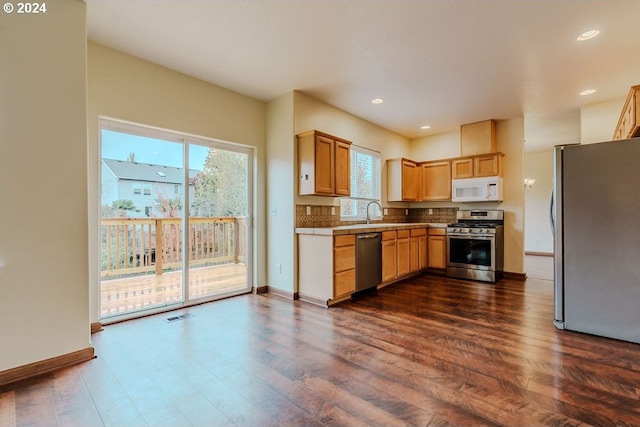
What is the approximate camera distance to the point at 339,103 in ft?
14.9

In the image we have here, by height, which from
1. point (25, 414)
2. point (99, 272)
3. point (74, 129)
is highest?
point (74, 129)

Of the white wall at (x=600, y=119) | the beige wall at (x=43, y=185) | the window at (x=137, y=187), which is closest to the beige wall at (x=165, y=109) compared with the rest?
the window at (x=137, y=187)

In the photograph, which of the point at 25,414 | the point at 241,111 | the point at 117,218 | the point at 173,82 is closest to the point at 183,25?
the point at 173,82

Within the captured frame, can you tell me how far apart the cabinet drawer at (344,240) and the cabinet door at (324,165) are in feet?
2.25

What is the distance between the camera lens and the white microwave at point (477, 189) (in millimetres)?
5180

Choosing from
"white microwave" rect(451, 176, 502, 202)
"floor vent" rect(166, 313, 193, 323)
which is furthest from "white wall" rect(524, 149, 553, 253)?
"floor vent" rect(166, 313, 193, 323)

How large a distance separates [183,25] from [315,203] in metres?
2.53

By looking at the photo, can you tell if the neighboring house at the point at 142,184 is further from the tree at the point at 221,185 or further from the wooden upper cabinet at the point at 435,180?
the wooden upper cabinet at the point at 435,180

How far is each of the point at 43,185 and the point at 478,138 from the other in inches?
232

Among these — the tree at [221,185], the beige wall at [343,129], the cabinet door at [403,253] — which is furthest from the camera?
the cabinet door at [403,253]

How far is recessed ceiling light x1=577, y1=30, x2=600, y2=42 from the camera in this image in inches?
107

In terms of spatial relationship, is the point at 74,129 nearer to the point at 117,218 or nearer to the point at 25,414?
the point at 117,218

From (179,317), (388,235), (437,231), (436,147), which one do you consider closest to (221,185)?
(179,317)

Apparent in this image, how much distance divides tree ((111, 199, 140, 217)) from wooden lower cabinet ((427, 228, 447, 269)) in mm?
4699
